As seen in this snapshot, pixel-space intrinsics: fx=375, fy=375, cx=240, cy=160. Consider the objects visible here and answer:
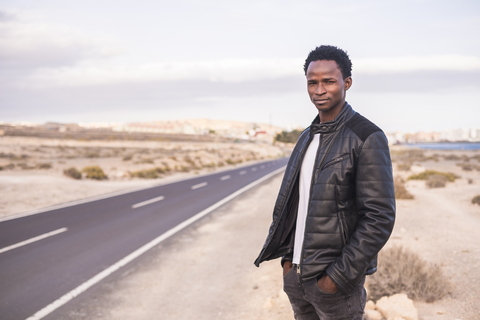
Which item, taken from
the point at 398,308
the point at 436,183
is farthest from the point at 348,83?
the point at 436,183

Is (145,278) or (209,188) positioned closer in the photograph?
(145,278)

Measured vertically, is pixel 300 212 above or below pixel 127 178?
above

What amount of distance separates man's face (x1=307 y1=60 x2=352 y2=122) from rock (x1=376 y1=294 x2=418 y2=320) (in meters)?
2.78

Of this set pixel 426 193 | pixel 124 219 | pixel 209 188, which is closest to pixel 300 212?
pixel 124 219

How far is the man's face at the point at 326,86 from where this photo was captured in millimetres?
2154

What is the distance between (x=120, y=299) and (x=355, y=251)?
4.41m

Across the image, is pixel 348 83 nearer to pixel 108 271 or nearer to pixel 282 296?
pixel 282 296

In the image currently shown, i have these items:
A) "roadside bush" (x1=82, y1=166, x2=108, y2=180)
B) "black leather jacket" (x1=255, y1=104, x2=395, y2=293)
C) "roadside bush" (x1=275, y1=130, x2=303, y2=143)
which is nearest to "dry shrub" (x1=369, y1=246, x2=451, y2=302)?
"black leather jacket" (x1=255, y1=104, x2=395, y2=293)

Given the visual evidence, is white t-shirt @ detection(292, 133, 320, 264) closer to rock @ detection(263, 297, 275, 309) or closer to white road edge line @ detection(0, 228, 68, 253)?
rock @ detection(263, 297, 275, 309)

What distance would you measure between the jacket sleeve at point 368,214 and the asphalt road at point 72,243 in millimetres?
4270

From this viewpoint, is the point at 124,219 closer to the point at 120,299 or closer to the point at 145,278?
the point at 145,278

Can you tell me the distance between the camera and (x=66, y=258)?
7.14 meters

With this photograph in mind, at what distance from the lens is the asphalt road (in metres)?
5.42

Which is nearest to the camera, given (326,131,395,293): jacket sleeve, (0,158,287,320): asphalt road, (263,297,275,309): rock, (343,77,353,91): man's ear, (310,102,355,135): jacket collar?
(326,131,395,293): jacket sleeve
